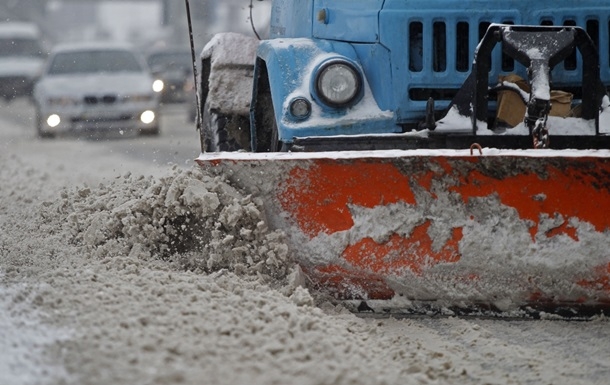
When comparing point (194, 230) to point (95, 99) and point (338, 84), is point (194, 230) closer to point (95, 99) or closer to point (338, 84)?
point (338, 84)

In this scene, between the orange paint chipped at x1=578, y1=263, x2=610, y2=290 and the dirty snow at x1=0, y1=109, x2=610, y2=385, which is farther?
the orange paint chipped at x1=578, y1=263, x2=610, y2=290

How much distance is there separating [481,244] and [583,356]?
0.69 m

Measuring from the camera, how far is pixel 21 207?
7.79 m

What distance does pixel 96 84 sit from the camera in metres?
16.2

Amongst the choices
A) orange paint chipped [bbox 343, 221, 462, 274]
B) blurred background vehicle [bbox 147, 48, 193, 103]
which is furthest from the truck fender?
blurred background vehicle [bbox 147, 48, 193, 103]

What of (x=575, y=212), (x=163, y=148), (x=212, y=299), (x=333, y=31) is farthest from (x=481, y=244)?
(x=163, y=148)

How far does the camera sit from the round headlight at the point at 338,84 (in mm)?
5578

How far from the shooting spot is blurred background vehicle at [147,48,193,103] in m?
21.0

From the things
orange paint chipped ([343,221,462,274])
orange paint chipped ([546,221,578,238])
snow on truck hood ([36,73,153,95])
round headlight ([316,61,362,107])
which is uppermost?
round headlight ([316,61,362,107])

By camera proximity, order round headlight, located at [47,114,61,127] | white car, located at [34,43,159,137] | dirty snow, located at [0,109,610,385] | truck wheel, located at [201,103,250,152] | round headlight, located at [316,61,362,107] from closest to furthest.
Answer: dirty snow, located at [0,109,610,385] → round headlight, located at [316,61,362,107] → truck wheel, located at [201,103,250,152] → white car, located at [34,43,159,137] → round headlight, located at [47,114,61,127]

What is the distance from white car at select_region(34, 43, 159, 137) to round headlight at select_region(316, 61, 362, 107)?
35.6 ft

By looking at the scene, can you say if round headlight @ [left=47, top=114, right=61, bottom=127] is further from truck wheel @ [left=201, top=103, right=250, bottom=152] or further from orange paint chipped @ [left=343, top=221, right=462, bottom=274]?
orange paint chipped @ [left=343, top=221, right=462, bottom=274]

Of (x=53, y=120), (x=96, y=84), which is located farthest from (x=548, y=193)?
(x=53, y=120)

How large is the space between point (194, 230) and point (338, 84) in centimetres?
106
